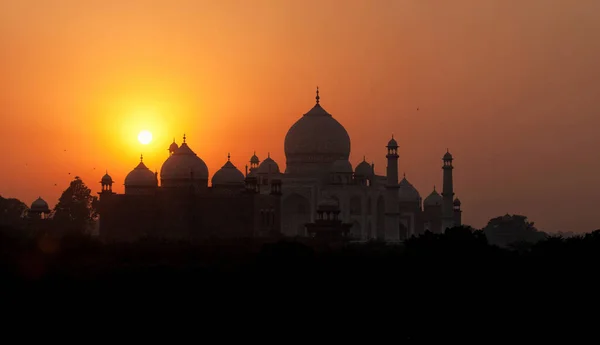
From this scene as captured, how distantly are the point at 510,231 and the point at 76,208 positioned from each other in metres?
50.8

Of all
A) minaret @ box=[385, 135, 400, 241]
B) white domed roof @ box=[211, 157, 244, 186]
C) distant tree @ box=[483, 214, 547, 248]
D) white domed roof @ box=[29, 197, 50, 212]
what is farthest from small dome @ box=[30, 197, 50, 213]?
distant tree @ box=[483, 214, 547, 248]

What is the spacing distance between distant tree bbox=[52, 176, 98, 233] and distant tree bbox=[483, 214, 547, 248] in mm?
39624

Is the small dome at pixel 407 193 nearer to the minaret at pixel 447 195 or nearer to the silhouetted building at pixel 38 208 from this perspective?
the minaret at pixel 447 195

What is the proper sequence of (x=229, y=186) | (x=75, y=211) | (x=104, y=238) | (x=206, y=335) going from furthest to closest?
(x=75, y=211) → (x=229, y=186) → (x=104, y=238) → (x=206, y=335)

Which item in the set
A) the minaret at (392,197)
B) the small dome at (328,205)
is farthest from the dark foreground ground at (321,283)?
the minaret at (392,197)

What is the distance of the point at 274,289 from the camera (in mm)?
44250

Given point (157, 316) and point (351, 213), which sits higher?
point (351, 213)

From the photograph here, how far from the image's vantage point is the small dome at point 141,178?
75.0m

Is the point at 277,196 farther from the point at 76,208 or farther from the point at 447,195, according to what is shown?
the point at 76,208

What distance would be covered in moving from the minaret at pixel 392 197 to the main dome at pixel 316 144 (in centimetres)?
335

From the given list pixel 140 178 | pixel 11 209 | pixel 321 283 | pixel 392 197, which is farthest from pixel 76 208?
pixel 321 283

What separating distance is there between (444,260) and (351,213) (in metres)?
25.9

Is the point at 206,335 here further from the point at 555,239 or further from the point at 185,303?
the point at 555,239

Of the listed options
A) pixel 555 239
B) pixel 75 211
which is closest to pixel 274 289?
pixel 555 239
